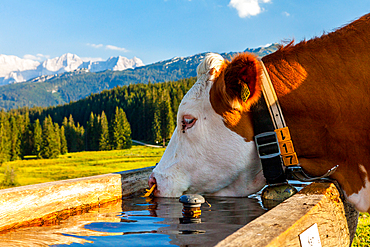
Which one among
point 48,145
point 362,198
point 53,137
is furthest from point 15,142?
point 362,198

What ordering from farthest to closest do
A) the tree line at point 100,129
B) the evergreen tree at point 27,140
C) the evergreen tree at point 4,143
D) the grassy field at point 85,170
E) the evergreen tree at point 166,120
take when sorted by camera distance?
1. the evergreen tree at point 27,140
2. the evergreen tree at point 166,120
3. the tree line at point 100,129
4. the evergreen tree at point 4,143
5. the grassy field at point 85,170

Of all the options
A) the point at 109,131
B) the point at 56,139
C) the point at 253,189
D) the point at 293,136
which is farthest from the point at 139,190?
the point at 109,131

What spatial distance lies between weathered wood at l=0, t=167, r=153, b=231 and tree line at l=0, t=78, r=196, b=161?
76.3m

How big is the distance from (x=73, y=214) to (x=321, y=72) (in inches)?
112

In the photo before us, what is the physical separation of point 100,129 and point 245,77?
10507 cm

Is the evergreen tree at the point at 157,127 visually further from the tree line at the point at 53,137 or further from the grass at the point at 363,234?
the grass at the point at 363,234

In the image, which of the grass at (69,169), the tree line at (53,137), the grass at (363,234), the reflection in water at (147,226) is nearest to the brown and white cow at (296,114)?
the reflection in water at (147,226)

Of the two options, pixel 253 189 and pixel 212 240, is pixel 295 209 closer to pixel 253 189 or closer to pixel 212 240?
pixel 212 240

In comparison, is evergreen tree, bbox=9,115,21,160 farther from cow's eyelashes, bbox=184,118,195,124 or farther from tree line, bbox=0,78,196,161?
cow's eyelashes, bbox=184,118,195,124

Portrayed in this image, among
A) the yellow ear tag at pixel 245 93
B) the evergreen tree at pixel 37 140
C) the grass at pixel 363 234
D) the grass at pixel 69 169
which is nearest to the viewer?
the yellow ear tag at pixel 245 93

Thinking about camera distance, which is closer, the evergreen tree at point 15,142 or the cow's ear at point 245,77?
the cow's ear at point 245,77

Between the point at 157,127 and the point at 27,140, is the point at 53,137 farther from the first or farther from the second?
the point at 157,127

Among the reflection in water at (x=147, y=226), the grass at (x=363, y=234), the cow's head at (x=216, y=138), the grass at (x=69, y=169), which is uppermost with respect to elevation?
the cow's head at (x=216, y=138)

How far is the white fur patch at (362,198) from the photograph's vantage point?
213 centimetres
